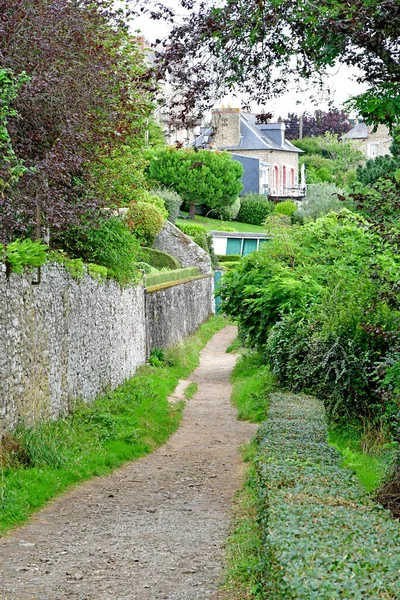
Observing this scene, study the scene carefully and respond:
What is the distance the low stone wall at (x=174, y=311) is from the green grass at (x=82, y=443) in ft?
13.5

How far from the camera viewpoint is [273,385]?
17.2 m

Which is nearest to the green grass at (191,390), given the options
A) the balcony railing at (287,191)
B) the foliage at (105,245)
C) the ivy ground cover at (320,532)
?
the foliage at (105,245)

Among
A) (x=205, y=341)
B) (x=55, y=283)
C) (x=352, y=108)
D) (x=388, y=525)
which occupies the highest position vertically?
(x=352, y=108)

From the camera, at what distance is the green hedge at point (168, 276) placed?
935 inches

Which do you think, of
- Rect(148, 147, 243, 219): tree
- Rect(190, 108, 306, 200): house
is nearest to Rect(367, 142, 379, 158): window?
Rect(190, 108, 306, 200): house

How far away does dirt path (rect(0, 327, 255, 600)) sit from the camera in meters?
6.76

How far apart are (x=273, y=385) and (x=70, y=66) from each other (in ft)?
24.4

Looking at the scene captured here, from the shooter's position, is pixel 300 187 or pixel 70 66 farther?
pixel 300 187

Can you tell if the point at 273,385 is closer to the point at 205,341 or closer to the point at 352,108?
the point at 352,108

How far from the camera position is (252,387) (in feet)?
60.9

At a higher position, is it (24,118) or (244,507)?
(24,118)

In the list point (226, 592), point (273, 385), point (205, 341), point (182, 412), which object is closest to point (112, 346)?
point (182, 412)

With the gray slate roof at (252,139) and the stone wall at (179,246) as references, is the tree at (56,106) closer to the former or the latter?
the stone wall at (179,246)

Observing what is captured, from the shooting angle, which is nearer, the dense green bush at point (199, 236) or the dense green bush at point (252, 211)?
the dense green bush at point (199, 236)
